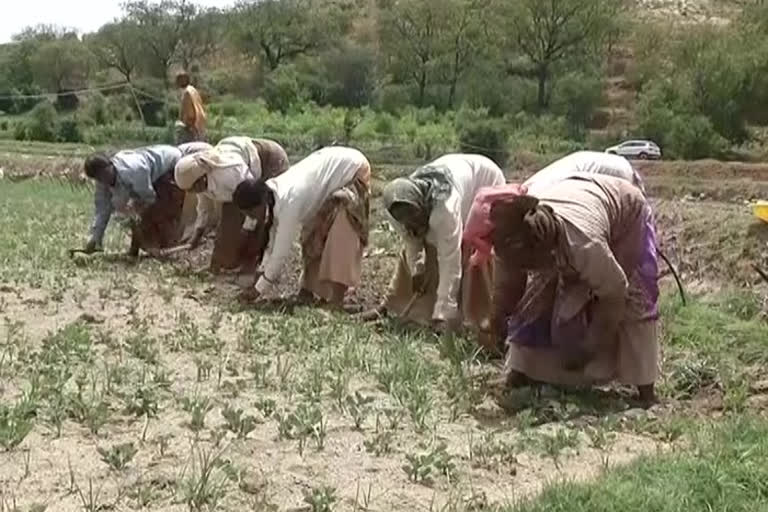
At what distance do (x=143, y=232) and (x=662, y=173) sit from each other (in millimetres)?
14212

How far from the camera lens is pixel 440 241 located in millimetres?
6391

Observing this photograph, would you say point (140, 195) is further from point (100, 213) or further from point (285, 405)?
point (285, 405)

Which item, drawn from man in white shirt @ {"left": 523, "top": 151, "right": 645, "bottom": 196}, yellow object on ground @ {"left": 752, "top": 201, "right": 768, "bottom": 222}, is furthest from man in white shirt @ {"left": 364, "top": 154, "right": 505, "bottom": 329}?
yellow object on ground @ {"left": 752, "top": 201, "right": 768, "bottom": 222}

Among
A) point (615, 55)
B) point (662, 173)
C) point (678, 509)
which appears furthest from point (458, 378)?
point (615, 55)

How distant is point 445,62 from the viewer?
55656mm

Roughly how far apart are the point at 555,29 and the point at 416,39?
9.72 m

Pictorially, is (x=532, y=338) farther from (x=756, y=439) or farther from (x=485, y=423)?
(x=756, y=439)

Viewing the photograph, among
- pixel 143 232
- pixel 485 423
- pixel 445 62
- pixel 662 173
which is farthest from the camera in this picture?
pixel 445 62

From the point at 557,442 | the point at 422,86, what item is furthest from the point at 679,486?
the point at 422,86

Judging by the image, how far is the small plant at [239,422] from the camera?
14.4ft

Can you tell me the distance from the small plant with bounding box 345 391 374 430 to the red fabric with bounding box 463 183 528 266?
103cm

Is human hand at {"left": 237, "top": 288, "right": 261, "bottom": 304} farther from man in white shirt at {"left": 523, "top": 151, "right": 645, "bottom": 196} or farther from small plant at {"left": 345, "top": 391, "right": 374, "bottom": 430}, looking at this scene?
small plant at {"left": 345, "top": 391, "right": 374, "bottom": 430}

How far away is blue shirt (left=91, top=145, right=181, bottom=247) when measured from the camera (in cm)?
879

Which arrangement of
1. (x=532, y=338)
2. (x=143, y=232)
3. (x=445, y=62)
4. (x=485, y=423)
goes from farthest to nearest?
(x=445, y=62), (x=143, y=232), (x=532, y=338), (x=485, y=423)
